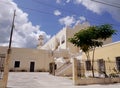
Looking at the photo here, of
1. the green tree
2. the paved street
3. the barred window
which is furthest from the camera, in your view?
the barred window

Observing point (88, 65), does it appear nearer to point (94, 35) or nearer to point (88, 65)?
point (88, 65)

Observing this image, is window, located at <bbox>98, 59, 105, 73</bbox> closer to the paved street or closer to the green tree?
the green tree

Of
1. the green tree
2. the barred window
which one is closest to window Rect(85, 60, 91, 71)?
the barred window

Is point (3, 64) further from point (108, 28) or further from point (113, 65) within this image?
point (113, 65)

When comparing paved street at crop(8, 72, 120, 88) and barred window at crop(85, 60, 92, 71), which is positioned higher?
barred window at crop(85, 60, 92, 71)

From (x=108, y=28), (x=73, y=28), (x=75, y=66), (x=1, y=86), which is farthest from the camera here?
(x=73, y=28)

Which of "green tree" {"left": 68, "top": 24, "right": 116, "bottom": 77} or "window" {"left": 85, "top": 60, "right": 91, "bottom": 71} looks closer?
"green tree" {"left": 68, "top": 24, "right": 116, "bottom": 77}

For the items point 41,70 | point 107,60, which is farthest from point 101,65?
point 41,70

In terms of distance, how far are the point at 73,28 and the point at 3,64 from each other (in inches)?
1086

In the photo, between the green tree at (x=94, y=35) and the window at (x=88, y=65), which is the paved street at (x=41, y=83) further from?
the window at (x=88, y=65)

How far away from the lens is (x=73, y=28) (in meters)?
37.9

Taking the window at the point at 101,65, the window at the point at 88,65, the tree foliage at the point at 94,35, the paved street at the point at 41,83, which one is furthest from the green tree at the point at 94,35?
the window at the point at 88,65

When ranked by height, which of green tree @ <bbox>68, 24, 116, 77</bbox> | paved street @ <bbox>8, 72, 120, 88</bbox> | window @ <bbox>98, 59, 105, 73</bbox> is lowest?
paved street @ <bbox>8, 72, 120, 88</bbox>

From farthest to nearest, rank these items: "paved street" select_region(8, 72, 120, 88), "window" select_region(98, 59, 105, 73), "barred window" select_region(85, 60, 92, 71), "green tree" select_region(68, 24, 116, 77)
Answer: "barred window" select_region(85, 60, 92, 71)
"window" select_region(98, 59, 105, 73)
"green tree" select_region(68, 24, 116, 77)
"paved street" select_region(8, 72, 120, 88)
